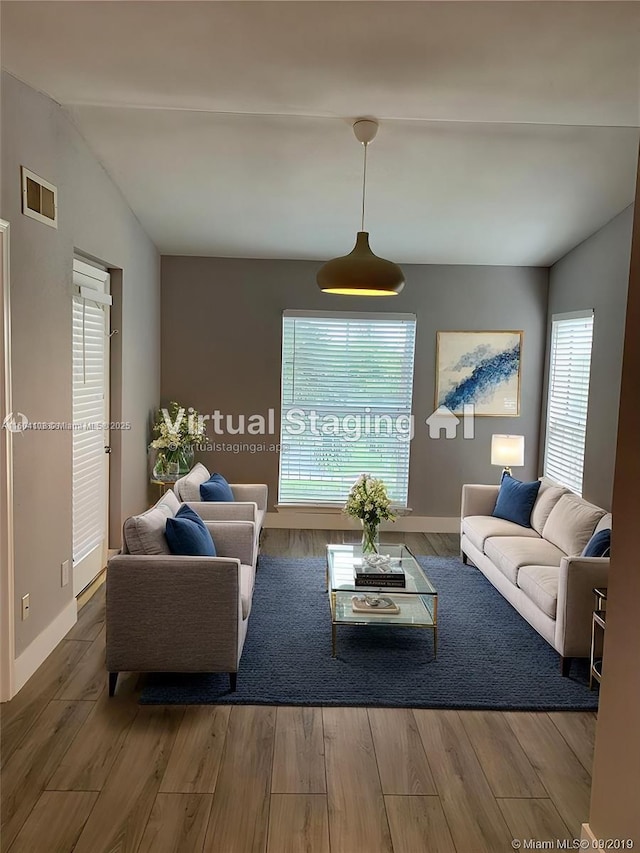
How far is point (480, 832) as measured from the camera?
95.6 inches

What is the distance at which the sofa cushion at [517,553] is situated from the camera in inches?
176

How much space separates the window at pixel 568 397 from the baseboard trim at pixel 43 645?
4101mm

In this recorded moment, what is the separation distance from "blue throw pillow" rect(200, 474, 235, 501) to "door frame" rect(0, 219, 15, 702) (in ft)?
6.56

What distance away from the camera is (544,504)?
207 inches

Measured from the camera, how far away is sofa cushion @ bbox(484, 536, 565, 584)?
14.6 ft

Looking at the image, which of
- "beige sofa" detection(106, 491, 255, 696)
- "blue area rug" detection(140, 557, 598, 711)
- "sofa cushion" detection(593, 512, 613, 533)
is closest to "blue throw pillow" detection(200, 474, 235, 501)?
"blue area rug" detection(140, 557, 598, 711)

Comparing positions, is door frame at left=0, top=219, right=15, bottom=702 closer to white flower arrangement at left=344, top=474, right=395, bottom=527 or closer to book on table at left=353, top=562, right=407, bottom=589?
book on table at left=353, top=562, right=407, bottom=589

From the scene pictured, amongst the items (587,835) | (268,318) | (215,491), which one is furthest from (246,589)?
(268,318)

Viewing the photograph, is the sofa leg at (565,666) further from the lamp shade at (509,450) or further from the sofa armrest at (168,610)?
the lamp shade at (509,450)

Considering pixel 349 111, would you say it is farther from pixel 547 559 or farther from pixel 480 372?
pixel 480 372

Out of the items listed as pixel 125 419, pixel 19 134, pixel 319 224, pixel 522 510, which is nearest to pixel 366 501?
pixel 522 510

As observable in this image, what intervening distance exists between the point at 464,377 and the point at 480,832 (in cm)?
468

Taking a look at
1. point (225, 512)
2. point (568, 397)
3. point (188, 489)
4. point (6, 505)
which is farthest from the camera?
point (568, 397)

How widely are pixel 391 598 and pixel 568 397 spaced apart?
9.35 feet
